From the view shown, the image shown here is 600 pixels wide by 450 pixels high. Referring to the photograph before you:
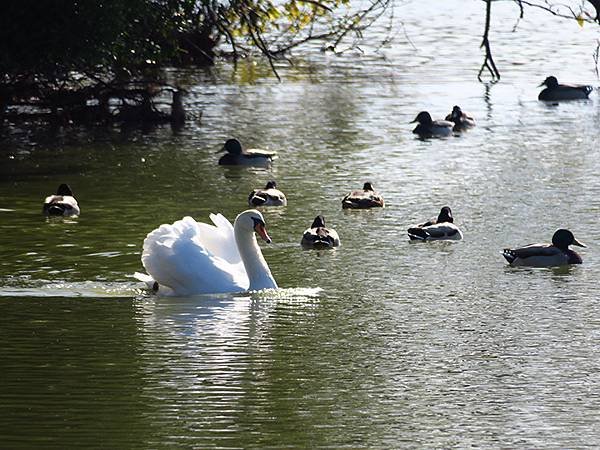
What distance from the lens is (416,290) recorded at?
14750 millimetres

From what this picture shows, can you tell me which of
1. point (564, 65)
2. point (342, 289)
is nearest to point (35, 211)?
point (342, 289)

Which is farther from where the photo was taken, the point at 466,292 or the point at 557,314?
the point at 466,292

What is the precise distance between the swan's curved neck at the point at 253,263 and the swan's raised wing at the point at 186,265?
144 millimetres

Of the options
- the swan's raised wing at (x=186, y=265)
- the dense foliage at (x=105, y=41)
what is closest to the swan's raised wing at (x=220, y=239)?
the swan's raised wing at (x=186, y=265)

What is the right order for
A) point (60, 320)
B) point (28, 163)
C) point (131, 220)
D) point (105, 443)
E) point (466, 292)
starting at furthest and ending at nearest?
1. point (28, 163)
2. point (131, 220)
3. point (466, 292)
4. point (60, 320)
5. point (105, 443)

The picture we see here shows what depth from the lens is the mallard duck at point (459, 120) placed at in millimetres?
26281

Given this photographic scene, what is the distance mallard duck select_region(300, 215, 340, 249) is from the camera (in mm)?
16625

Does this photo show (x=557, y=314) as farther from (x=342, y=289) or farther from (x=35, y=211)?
(x=35, y=211)

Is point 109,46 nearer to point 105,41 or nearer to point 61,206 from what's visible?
point 105,41

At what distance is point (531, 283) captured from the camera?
50.2 ft

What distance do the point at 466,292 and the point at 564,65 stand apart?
72.6ft

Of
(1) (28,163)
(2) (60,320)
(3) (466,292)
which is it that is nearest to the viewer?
(2) (60,320)

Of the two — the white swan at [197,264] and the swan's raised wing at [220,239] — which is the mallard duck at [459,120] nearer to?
the swan's raised wing at [220,239]

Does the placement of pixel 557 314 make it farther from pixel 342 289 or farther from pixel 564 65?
pixel 564 65
